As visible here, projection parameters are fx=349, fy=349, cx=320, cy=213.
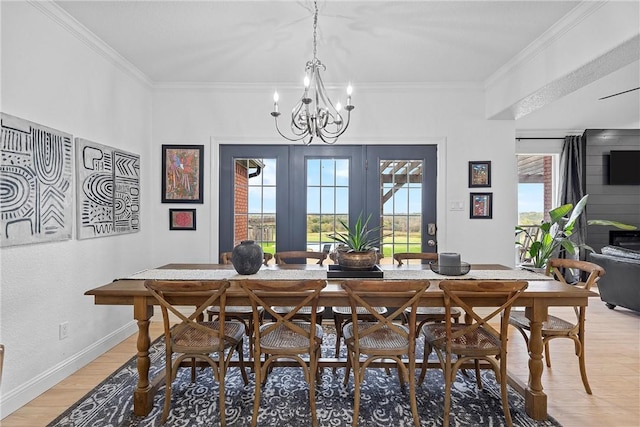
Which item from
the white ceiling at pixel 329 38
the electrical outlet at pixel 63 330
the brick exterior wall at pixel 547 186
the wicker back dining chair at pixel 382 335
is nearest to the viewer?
the wicker back dining chair at pixel 382 335

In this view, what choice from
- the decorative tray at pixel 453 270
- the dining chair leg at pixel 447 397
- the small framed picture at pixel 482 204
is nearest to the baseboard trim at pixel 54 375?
the dining chair leg at pixel 447 397

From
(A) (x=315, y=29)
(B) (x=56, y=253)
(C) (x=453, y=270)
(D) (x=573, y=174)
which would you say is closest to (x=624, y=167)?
(D) (x=573, y=174)

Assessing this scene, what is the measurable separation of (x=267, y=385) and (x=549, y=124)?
581cm

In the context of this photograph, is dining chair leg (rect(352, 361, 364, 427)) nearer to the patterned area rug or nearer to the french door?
the patterned area rug

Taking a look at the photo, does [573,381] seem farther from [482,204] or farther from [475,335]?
[482,204]

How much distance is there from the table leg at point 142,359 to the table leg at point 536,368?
2.36m

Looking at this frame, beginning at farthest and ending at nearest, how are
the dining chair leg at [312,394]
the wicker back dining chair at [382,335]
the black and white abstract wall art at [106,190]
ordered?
the black and white abstract wall art at [106,190] → the dining chair leg at [312,394] → the wicker back dining chair at [382,335]

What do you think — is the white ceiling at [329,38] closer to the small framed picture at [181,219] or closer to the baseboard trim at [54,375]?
the small framed picture at [181,219]

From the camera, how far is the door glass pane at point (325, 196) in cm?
406

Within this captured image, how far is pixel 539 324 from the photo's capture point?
7.04ft

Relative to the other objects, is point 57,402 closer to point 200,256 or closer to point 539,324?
point 200,256

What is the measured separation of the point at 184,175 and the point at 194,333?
2.24 meters

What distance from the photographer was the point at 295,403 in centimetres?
229

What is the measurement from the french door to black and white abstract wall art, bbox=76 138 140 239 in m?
0.92
